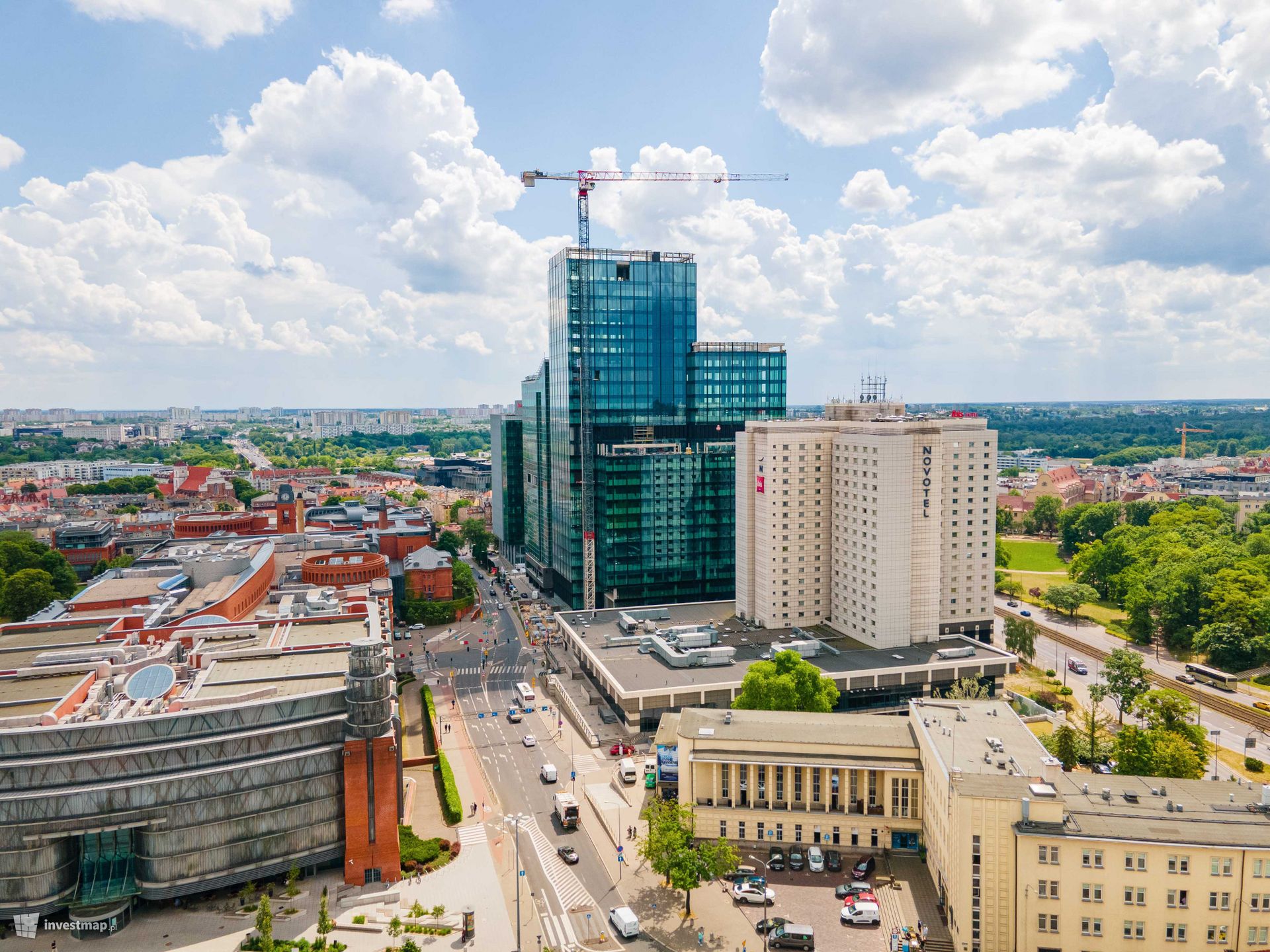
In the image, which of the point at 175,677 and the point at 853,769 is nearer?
the point at 853,769

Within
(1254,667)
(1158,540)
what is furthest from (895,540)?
(1158,540)

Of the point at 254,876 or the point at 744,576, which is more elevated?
the point at 744,576

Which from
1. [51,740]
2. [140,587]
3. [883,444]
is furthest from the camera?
[140,587]

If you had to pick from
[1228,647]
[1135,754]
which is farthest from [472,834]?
[1228,647]

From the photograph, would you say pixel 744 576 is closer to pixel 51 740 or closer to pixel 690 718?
pixel 690 718

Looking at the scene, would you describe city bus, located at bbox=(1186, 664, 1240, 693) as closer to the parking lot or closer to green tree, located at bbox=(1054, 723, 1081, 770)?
green tree, located at bbox=(1054, 723, 1081, 770)

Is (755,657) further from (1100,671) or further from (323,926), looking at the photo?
(323,926)

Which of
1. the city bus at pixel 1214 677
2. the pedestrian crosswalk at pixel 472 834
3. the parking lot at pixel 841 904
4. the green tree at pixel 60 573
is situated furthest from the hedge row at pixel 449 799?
the green tree at pixel 60 573

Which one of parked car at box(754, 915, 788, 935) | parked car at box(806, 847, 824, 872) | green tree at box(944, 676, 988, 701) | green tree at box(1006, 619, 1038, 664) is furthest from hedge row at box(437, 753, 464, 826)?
green tree at box(1006, 619, 1038, 664)
